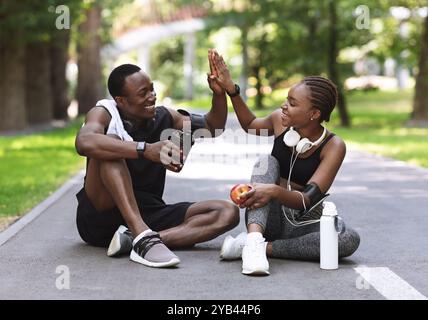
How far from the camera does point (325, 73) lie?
3083 cm

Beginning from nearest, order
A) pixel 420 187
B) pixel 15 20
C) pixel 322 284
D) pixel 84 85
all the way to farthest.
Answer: pixel 322 284
pixel 420 187
pixel 15 20
pixel 84 85

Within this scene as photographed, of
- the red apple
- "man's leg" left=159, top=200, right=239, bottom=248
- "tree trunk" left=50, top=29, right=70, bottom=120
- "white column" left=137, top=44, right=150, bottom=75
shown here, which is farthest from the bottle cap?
"white column" left=137, top=44, right=150, bottom=75

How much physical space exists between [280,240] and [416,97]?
20456 millimetres

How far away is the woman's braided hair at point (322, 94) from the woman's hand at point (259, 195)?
0.70 meters

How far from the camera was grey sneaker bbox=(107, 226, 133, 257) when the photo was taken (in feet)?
22.7

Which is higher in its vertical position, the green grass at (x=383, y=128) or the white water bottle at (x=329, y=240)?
the white water bottle at (x=329, y=240)

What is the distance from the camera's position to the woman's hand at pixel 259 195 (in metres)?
6.38

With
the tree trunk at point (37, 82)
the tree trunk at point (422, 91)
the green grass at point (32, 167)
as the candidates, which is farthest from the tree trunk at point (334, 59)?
the tree trunk at point (37, 82)

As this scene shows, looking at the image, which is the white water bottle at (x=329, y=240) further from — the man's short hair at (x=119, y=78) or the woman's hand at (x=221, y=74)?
the man's short hair at (x=119, y=78)

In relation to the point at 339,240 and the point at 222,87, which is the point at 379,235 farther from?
the point at 222,87

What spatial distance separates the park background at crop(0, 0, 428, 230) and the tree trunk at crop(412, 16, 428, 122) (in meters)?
0.03

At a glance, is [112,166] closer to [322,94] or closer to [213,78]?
[213,78]

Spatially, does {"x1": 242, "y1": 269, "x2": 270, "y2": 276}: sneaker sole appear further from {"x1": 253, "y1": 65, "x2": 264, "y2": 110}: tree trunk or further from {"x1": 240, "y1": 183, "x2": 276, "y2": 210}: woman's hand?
{"x1": 253, "y1": 65, "x2": 264, "y2": 110}: tree trunk
